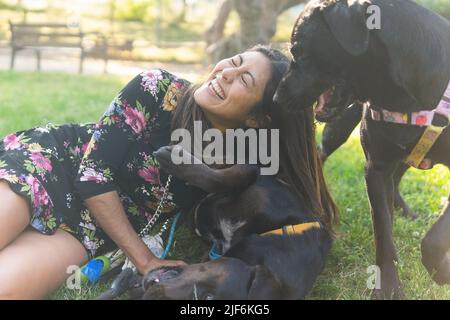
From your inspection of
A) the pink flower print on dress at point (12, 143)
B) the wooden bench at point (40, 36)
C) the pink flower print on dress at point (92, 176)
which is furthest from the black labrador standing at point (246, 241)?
the wooden bench at point (40, 36)

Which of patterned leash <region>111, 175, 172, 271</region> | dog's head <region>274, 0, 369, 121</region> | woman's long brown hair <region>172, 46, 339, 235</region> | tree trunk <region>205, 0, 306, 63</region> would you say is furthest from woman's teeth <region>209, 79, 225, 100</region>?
tree trunk <region>205, 0, 306, 63</region>

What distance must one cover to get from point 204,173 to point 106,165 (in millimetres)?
540

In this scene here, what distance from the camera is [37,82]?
9680 millimetres

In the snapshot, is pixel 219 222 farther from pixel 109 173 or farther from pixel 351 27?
pixel 351 27

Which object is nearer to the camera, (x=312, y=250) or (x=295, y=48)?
(x=312, y=250)

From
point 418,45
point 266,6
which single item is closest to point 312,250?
point 418,45

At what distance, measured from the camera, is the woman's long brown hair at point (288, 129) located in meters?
2.84

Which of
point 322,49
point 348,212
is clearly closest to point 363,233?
point 348,212

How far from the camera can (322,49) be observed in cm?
265

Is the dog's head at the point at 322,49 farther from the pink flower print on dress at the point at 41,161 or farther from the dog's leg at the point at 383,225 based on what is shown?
the pink flower print on dress at the point at 41,161

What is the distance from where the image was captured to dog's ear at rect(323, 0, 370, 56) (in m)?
2.54
